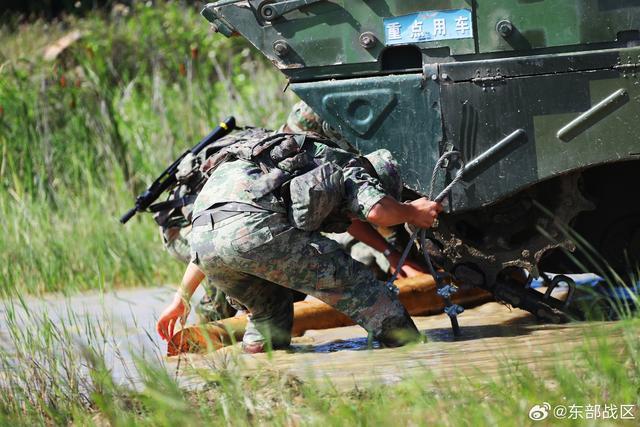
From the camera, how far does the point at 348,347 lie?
5254mm

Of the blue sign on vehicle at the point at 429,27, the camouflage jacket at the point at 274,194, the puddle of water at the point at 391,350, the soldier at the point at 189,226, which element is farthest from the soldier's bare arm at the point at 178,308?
the blue sign on vehicle at the point at 429,27

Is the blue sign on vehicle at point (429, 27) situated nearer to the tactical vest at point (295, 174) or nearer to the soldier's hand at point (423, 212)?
the tactical vest at point (295, 174)

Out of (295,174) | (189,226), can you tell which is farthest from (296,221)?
(189,226)

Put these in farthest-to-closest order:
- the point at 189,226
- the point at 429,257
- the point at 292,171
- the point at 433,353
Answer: the point at 189,226, the point at 429,257, the point at 292,171, the point at 433,353

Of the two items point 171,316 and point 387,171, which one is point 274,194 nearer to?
point 387,171

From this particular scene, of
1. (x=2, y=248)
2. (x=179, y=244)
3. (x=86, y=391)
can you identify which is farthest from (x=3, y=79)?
(x=86, y=391)

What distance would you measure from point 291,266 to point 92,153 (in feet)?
16.3

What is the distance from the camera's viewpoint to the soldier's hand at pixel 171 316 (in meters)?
5.13

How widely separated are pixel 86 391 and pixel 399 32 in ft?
6.86

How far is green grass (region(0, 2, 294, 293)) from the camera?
7.79 m

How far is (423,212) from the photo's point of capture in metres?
4.91

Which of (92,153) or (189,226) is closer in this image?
(189,226)

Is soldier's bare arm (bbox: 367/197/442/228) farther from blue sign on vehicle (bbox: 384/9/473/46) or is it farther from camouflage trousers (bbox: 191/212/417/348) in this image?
blue sign on vehicle (bbox: 384/9/473/46)

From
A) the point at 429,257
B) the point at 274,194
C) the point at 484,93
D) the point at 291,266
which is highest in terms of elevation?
the point at 484,93
